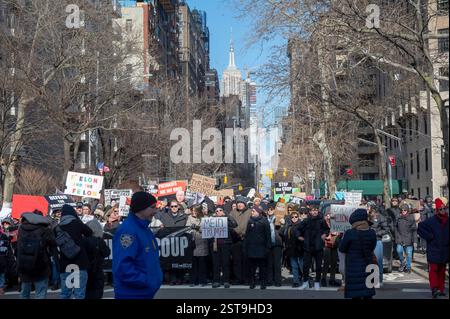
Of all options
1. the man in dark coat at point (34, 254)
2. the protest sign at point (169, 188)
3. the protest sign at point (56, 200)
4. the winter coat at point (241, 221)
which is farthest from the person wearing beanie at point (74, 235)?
the protest sign at point (169, 188)

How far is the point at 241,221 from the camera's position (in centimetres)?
1598

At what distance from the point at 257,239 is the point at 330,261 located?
1704 millimetres

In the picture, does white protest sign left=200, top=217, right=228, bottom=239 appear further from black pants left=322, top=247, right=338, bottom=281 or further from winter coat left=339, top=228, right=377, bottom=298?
winter coat left=339, top=228, right=377, bottom=298

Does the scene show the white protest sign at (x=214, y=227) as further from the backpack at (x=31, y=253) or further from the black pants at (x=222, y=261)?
the backpack at (x=31, y=253)

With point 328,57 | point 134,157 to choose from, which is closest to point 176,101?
point 134,157

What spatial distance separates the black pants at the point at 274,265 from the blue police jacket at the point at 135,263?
9553mm

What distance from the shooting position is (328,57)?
781 inches

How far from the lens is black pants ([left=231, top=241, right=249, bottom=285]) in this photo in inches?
625

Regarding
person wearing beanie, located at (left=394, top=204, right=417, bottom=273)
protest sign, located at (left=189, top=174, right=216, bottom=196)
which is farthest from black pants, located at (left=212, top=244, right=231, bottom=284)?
protest sign, located at (left=189, top=174, right=216, bottom=196)

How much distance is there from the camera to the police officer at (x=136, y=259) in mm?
5859

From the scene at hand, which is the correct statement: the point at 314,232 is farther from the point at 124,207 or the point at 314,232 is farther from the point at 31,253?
the point at 124,207

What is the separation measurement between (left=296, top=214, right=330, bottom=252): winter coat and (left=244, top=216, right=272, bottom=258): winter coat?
0.76 meters

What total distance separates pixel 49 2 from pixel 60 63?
228 centimetres
